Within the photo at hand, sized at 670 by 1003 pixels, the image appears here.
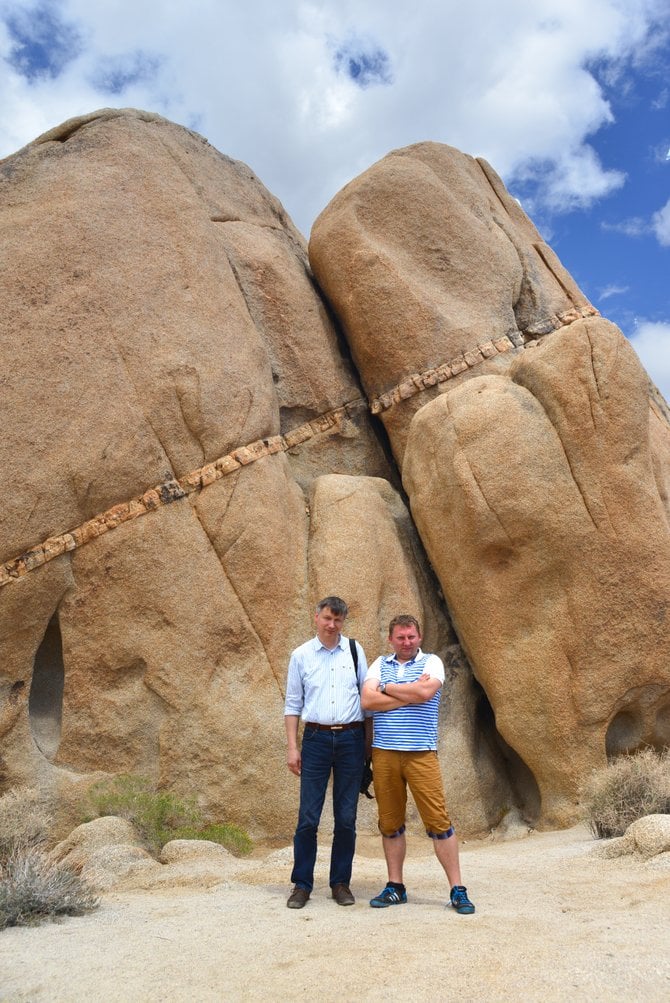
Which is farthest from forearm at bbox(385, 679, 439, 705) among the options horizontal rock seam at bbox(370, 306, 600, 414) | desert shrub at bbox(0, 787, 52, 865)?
horizontal rock seam at bbox(370, 306, 600, 414)

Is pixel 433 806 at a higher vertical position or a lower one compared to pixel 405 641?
lower

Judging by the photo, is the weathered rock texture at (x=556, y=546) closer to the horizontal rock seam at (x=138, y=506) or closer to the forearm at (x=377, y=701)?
the horizontal rock seam at (x=138, y=506)

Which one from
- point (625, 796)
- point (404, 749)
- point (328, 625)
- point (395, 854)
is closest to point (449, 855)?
point (395, 854)

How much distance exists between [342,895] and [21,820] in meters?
3.60

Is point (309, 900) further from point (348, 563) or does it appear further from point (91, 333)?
A: point (91, 333)

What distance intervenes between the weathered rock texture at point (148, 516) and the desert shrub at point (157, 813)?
0.65ft

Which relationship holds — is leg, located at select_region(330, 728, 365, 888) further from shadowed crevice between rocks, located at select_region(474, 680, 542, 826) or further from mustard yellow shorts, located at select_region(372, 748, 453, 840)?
shadowed crevice between rocks, located at select_region(474, 680, 542, 826)

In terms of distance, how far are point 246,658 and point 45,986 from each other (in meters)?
5.37

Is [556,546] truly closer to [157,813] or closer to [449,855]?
[449,855]

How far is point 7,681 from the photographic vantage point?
893 cm

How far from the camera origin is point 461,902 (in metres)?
4.82

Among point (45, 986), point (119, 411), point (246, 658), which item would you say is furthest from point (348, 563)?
point (45, 986)

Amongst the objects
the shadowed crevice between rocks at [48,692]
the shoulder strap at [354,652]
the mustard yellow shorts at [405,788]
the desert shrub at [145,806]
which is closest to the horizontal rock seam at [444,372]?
the shadowed crevice between rocks at [48,692]

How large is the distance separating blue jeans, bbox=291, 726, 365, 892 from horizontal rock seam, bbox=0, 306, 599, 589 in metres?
4.71
